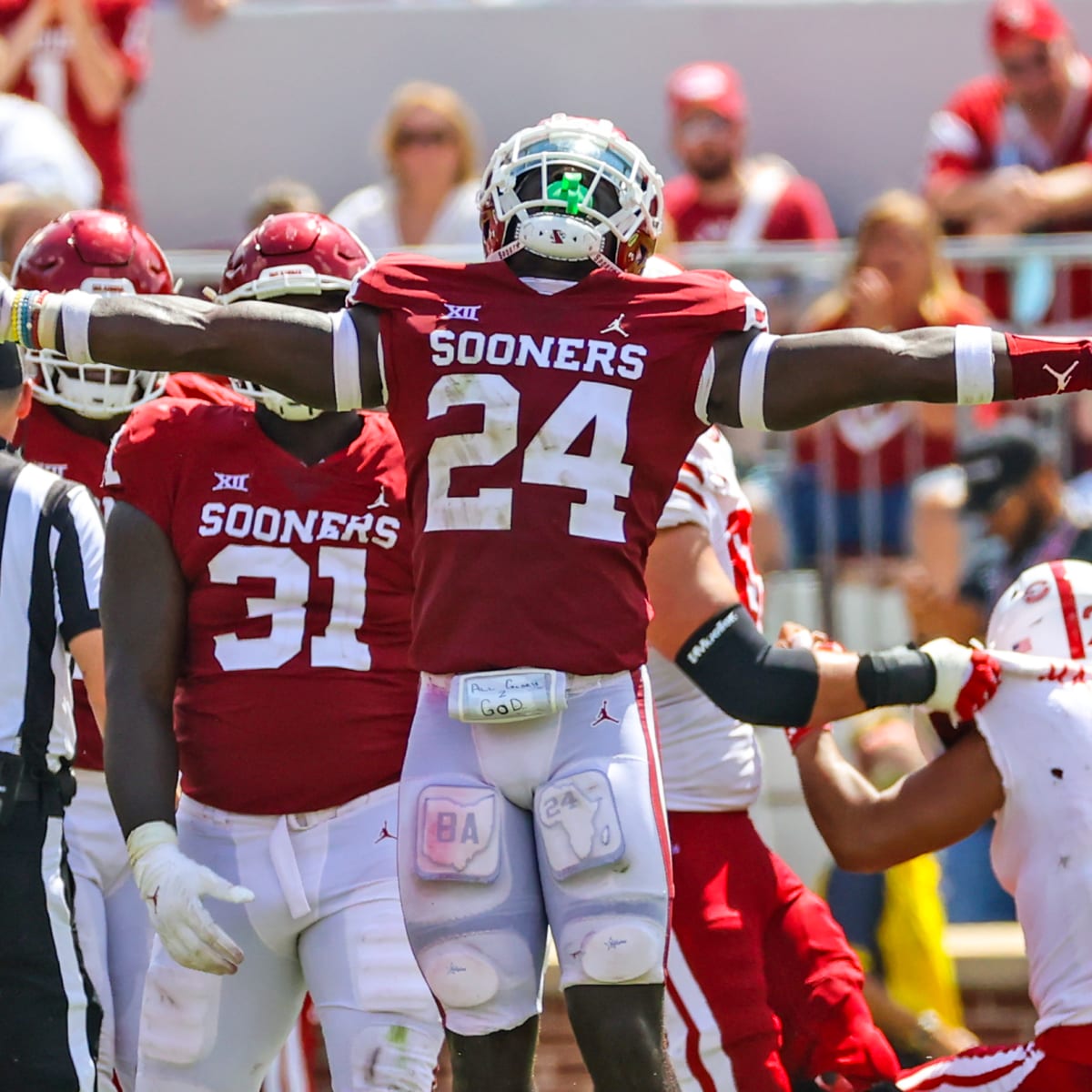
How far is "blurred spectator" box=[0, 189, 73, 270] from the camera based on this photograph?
265 inches

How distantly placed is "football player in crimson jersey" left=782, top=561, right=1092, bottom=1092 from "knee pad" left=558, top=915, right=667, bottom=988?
98 centimetres

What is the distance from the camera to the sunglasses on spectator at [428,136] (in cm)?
838

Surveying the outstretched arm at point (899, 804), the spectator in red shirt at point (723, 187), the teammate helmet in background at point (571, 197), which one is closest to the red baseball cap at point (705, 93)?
the spectator in red shirt at point (723, 187)

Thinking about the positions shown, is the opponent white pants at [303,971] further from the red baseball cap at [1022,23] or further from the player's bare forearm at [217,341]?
the red baseball cap at [1022,23]

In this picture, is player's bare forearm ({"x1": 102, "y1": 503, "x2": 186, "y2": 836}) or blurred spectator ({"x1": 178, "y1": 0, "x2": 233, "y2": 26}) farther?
blurred spectator ({"x1": 178, "y1": 0, "x2": 233, "y2": 26})

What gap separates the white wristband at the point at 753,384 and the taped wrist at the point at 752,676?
606 millimetres

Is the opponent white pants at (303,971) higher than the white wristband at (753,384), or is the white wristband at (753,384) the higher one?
the white wristband at (753,384)

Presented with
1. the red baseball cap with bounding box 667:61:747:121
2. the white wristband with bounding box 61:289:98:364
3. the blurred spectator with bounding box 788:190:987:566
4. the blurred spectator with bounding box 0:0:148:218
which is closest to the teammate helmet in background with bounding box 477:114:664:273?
the white wristband with bounding box 61:289:98:364

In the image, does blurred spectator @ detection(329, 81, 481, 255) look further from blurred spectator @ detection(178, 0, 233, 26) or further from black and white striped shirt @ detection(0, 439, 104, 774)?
black and white striped shirt @ detection(0, 439, 104, 774)

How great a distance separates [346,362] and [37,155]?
4.90m

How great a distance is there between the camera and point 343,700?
4223 millimetres

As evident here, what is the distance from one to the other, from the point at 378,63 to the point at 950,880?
14.4 ft

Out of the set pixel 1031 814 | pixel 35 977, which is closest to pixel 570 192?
pixel 1031 814

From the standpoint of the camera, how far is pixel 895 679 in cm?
418
